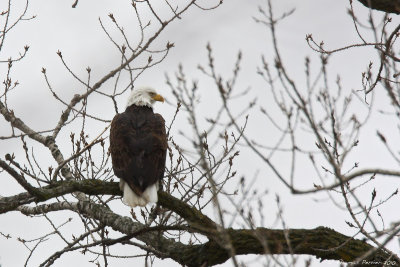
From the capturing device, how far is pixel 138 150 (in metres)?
5.11

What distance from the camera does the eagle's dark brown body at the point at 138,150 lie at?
4934 millimetres

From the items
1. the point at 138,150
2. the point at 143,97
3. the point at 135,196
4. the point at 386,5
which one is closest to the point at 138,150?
the point at 138,150

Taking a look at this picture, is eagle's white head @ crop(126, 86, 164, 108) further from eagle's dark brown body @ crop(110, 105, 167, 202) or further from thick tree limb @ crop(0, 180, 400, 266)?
thick tree limb @ crop(0, 180, 400, 266)

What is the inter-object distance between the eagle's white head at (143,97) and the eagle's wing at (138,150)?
0.59 m

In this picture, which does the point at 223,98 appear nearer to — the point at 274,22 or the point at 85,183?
the point at 274,22

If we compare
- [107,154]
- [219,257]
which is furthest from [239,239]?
[107,154]

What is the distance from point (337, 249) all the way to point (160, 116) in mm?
2384

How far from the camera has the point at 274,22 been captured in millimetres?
2869

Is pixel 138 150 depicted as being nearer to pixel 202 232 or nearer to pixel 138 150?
pixel 138 150

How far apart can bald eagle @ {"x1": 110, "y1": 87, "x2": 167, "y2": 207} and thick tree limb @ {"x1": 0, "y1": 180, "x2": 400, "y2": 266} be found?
0.53 feet

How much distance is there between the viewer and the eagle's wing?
494cm

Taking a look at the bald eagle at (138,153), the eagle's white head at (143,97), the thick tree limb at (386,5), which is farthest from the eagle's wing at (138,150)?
the thick tree limb at (386,5)

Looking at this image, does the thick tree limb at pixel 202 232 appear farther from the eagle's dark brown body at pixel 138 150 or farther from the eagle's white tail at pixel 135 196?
the eagle's dark brown body at pixel 138 150

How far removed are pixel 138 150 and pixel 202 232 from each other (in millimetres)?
1397
